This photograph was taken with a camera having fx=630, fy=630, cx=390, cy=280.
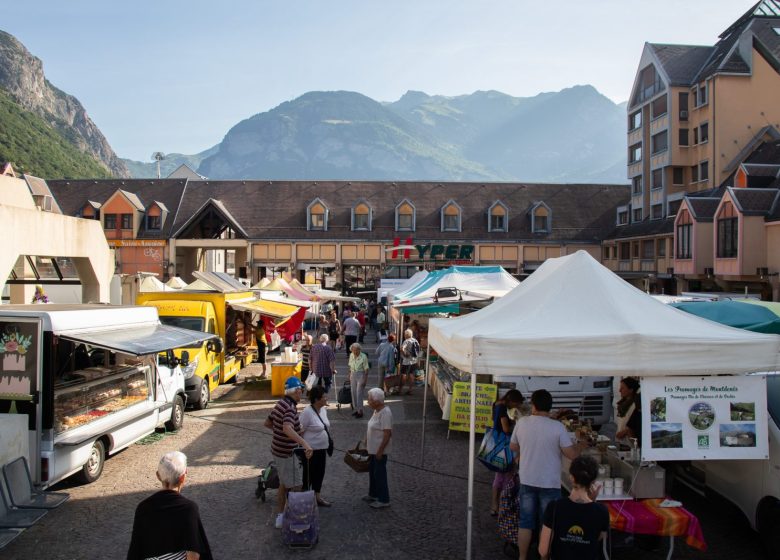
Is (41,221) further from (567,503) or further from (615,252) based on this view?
(615,252)

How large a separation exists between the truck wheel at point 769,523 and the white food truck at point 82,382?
7.43 m

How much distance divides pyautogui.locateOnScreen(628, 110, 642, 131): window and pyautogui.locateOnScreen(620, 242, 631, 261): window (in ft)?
31.2

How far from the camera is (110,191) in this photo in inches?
2007

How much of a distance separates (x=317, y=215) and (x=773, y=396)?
42994mm

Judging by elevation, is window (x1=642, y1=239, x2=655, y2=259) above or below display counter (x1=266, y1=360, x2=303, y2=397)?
above

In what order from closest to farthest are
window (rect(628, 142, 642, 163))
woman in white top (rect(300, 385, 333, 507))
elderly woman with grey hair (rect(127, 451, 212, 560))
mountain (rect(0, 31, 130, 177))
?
elderly woman with grey hair (rect(127, 451, 212, 560))
woman in white top (rect(300, 385, 333, 507))
window (rect(628, 142, 642, 163))
mountain (rect(0, 31, 130, 177))

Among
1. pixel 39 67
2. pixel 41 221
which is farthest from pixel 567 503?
pixel 39 67

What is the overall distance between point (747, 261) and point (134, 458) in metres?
29.4

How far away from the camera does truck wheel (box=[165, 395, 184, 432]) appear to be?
1216 cm

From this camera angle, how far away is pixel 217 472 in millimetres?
9594

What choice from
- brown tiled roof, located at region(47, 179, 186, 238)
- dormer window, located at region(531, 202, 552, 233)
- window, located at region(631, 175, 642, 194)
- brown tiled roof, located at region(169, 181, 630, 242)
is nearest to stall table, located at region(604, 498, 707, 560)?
brown tiled roof, located at region(169, 181, 630, 242)

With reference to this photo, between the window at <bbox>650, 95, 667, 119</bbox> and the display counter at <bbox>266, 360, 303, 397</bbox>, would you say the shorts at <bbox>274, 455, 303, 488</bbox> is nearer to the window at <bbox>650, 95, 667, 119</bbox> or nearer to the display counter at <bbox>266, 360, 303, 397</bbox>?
the display counter at <bbox>266, 360, 303, 397</bbox>

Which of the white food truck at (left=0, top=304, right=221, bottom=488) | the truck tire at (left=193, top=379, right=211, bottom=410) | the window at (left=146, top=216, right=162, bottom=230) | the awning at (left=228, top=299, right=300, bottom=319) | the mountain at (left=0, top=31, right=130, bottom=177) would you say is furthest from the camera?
the mountain at (left=0, top=31, right=130, bottom=177)

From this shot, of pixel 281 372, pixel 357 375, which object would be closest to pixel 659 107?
pixel 281 372
